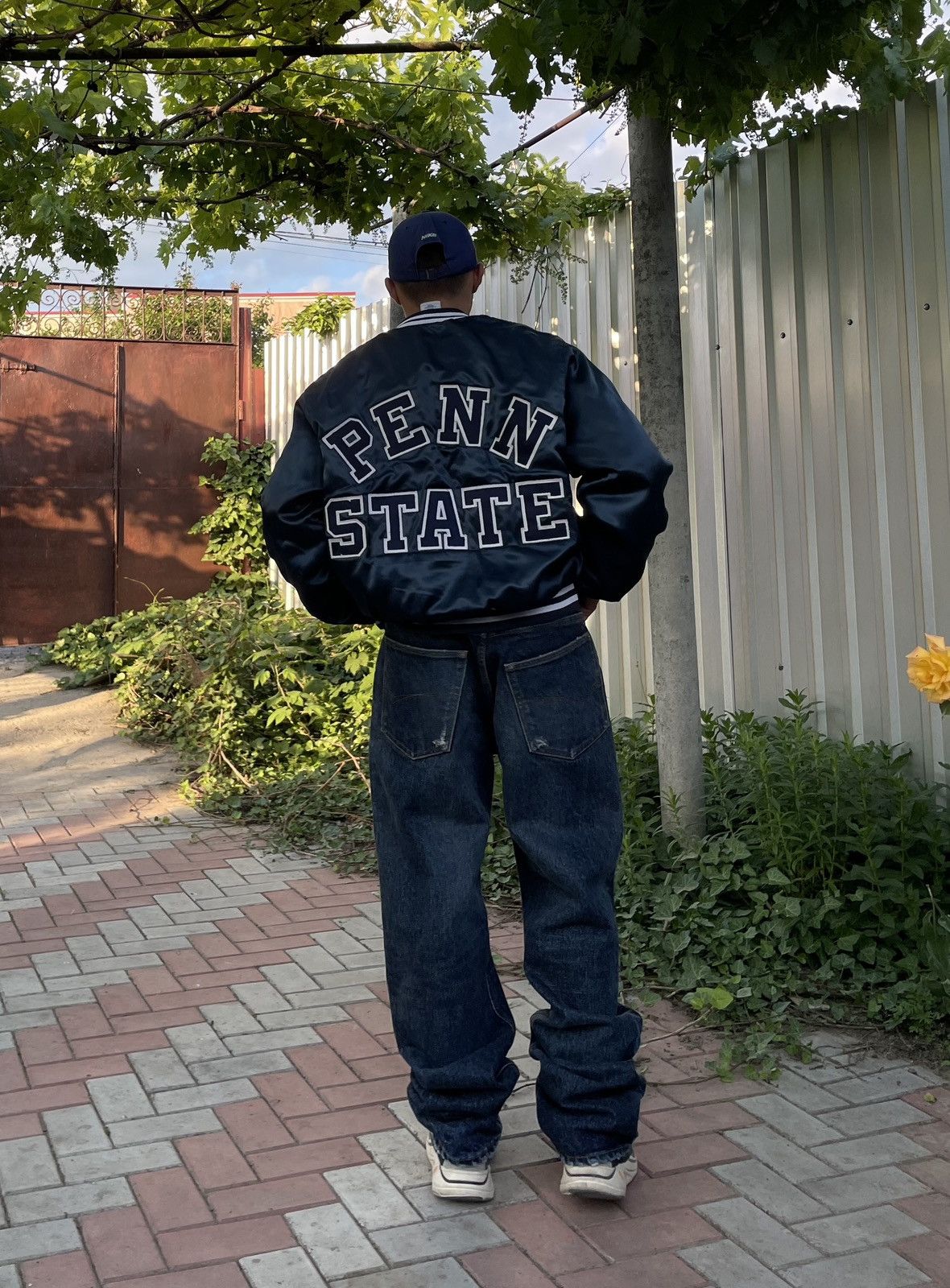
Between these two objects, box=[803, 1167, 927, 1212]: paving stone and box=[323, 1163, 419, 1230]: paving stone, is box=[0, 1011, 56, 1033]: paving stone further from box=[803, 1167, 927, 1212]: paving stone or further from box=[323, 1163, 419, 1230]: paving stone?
box=[803, 1167, 927, 1212]: paving stone

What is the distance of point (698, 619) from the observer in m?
5.03

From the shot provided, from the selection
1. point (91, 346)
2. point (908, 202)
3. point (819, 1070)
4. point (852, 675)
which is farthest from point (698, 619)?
point (91, 346)

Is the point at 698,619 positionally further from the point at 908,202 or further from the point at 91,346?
the point at 91,346

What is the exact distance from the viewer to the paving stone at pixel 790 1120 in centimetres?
271

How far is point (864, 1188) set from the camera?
2486 millimetres

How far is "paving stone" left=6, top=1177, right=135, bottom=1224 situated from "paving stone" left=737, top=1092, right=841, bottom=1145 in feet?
4.52

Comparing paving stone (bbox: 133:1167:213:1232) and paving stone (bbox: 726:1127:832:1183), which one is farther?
paving stone (bbox: 726:1127:832:1183)

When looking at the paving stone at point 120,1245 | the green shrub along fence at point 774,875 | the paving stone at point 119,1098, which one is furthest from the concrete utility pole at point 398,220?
the paving stone at point 120,1245

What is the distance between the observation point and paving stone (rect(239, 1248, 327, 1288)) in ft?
7.18

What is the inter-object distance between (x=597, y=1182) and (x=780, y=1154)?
469 millimetres

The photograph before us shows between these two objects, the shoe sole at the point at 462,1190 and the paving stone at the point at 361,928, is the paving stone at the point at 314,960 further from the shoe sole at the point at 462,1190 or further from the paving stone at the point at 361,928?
the shoe sole at the point at 462,1190

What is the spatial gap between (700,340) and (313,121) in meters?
1.83

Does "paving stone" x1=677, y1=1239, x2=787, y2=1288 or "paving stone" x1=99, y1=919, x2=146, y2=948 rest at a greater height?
"paving stone" x1=99, y1=919, x2=146, y2=948

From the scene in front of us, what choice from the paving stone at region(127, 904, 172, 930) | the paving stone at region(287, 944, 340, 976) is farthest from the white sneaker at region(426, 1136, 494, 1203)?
the paving stone at region(127, 904, 172, 930)
